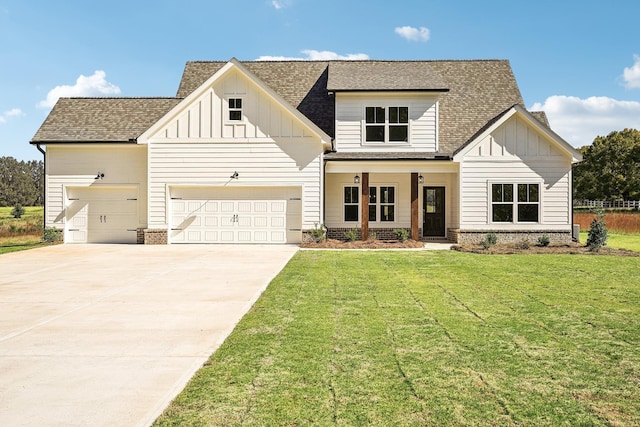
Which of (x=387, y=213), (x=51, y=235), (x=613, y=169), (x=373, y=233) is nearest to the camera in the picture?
(x=51, y=235)

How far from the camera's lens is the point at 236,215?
59.1ft

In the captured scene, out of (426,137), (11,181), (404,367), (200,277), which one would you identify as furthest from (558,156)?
(11,181)

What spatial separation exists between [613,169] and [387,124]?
56096 mm

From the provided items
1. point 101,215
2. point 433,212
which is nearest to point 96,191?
point 101,215

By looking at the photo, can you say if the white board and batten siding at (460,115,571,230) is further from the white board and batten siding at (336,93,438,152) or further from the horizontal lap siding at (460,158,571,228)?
the white board and batten siding at (336,93,438,152)

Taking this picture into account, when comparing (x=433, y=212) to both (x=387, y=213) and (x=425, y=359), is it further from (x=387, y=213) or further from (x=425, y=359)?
(x=425, y=359)

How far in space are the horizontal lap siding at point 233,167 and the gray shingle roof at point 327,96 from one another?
2.34 metres

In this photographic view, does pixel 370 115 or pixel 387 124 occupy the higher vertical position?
pixel 370 115

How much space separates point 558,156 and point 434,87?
5.48m

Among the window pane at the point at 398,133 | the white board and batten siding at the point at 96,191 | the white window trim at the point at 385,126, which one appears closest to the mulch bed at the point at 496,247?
the white window trim at the point at 385,126

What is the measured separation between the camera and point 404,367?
14.5ft

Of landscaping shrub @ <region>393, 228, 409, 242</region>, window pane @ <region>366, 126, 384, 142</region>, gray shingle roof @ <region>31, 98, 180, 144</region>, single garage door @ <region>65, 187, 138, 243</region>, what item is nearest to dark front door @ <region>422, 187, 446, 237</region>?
landscaping shrub @ <region>393, 228, 409, 242</region>

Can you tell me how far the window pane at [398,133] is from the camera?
61.9 feet

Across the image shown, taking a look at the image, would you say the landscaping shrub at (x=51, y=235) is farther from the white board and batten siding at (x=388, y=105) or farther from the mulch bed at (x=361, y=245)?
the white board and batten siding at (x=388, y=105)
